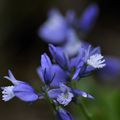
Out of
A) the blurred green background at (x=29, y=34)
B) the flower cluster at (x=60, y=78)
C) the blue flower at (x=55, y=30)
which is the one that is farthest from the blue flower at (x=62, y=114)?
the blurred green background at (x=29, y=34)

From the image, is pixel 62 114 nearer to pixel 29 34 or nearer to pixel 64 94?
pixel 64 94

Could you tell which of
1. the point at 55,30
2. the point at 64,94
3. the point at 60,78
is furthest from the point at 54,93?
the point at 55,30

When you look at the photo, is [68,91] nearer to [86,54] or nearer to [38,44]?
[86,54]

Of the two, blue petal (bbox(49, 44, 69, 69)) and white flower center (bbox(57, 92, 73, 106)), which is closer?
white flower center (bbox(57, 92, 73, 106))

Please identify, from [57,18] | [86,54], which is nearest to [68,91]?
[86,54]

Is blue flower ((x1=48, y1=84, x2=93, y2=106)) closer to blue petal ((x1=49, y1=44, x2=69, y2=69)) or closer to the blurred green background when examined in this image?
blue petal ((x1=49, y1=44, x2=69, y2=69))

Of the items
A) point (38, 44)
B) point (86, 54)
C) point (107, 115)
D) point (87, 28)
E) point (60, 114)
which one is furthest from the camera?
point (38, 44)

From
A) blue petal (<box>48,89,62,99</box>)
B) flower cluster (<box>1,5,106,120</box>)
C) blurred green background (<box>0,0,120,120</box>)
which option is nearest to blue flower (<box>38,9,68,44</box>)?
blurred green background (<box>0,0,120,120</box>)
